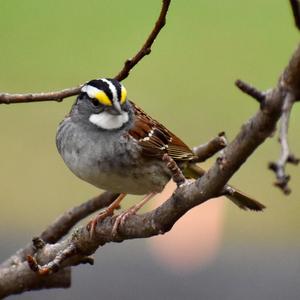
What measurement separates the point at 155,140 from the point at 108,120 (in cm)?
26

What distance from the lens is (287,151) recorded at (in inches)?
102

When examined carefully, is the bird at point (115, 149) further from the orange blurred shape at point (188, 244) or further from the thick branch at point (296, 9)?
the orange blurred shape at point (188, 244)

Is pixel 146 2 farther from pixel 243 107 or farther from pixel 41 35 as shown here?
pixel 243 107

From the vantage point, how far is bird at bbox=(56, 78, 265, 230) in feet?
15.2

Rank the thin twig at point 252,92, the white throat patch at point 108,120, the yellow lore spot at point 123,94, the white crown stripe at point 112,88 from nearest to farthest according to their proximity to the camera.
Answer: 1. the thin twig at point 252,92
2. the white crown stripe at point 112,88
3. the yellow lore spot at point 123,94
4. the white throat patch at point 108,120

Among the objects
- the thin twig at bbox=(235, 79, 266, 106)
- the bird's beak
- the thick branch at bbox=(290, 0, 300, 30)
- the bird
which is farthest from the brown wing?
the thick branch at bbox=(290, 0, 300, 30)

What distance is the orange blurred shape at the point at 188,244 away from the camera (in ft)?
26.4

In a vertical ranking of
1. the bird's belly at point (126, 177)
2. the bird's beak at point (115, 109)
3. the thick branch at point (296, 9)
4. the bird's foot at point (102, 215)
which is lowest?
the bird's foot at point (102, 215)

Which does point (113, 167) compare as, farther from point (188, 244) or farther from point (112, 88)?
point (188, 244)

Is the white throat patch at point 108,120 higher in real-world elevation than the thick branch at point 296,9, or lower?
lower

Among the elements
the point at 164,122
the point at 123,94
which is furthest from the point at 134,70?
the point at 123,94

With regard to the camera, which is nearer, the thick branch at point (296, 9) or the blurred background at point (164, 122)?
the thick branch at point (296, 9)

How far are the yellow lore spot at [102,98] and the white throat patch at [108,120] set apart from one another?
17 centimetres

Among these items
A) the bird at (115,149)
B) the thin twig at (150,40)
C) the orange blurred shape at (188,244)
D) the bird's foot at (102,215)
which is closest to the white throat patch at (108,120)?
the bird at (115,149)
